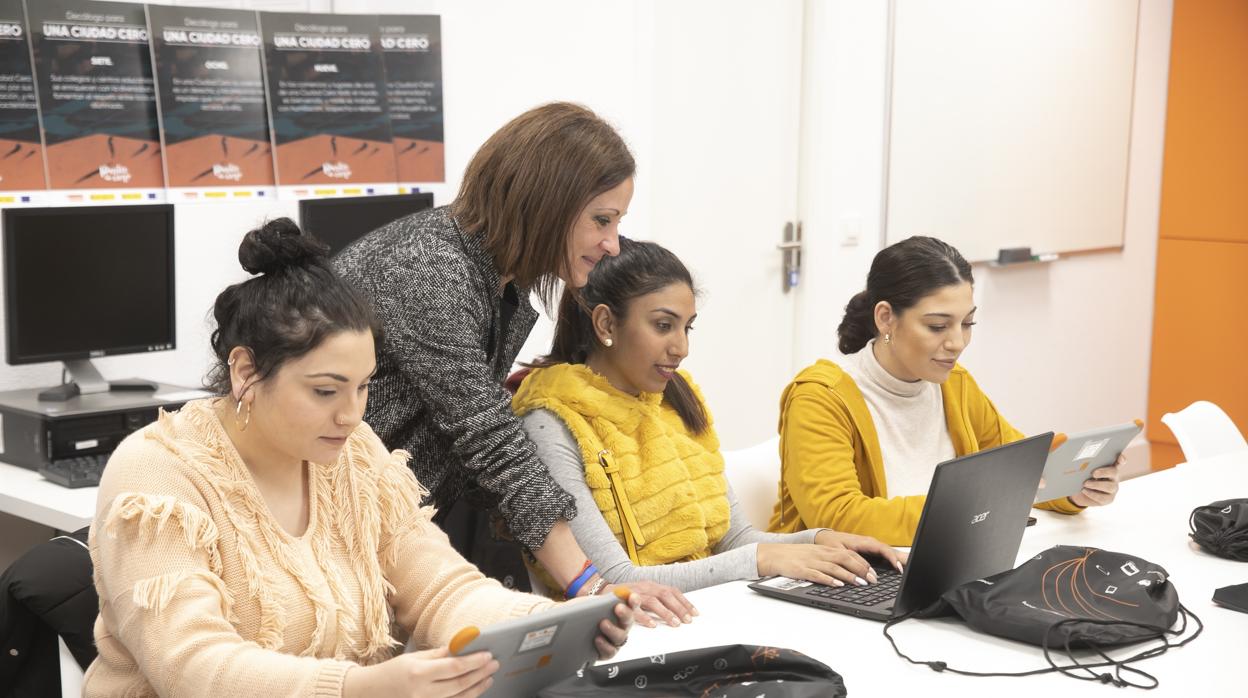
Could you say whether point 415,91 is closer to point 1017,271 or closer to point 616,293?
point 616,293

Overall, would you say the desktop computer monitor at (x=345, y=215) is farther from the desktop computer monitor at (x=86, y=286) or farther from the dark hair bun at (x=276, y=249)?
the dark hair bun at (x=276, y=249)

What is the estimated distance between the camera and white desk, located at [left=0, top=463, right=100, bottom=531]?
2559 millimetres

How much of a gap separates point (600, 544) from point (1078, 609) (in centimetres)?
73

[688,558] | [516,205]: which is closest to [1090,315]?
[688,558]

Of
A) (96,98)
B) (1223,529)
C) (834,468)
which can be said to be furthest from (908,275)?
(96,98)

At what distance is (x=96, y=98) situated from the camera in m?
3.25

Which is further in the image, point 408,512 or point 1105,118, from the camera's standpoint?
point 1105,118

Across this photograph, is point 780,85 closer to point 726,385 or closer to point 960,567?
point 726,385

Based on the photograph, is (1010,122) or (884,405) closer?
(884,405)

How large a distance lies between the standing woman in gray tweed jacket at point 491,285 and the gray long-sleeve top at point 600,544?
0.28ft

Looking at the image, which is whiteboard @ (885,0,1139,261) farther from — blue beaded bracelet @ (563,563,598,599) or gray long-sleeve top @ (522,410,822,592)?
blue beaded bracelet @ (563,563,598,599)

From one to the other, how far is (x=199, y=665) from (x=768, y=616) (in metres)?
0.86

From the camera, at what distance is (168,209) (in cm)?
320

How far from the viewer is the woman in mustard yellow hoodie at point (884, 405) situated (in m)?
2.38
